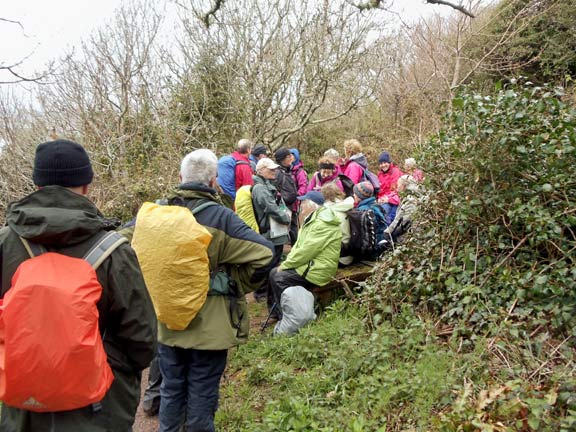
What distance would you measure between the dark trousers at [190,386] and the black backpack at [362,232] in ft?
8.98

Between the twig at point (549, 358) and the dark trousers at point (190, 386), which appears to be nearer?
the twig at point (549, 358)

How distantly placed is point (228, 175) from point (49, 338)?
5249 millimetres

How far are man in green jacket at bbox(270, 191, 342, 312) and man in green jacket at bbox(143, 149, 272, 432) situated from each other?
6.23 feet

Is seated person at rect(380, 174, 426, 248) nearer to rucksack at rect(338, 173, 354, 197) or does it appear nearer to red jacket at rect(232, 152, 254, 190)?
rucksack at rect(338, 173, 354, 197)

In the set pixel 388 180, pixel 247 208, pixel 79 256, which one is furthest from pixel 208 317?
pixel 388 180

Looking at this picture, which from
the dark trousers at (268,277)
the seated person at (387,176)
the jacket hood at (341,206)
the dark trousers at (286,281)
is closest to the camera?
the dark trousers at (286,281)

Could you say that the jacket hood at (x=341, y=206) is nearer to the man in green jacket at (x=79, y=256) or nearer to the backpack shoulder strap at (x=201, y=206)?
the backpack shoulder strap at (x=201, y=206)

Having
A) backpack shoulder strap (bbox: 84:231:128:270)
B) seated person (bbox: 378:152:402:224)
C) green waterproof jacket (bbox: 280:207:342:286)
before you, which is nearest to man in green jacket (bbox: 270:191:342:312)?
green waterproof jacket (bbox: 280:207:342:286)

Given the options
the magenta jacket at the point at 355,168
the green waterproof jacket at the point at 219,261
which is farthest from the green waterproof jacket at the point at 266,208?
the green waterproof jacket at the point at 219,261

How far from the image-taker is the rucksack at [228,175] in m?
6.82

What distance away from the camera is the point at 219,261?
3.02 m

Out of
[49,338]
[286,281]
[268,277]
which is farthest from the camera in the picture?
[268,277]

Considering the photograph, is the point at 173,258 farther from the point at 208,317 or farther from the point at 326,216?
the point at 326,216

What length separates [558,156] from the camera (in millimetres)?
3424
